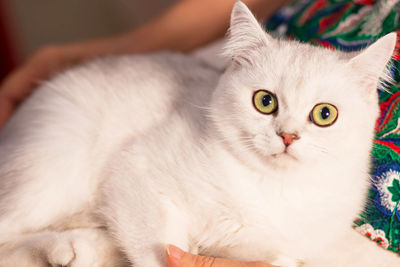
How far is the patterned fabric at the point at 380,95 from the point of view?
110cm

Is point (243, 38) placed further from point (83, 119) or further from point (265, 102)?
point (83, 119)

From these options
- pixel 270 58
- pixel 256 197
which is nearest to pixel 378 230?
pixel 256 197

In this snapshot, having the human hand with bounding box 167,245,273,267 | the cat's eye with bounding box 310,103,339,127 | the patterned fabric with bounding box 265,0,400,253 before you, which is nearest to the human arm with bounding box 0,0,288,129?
the patterned fabric with bounding box 265,0,400,253

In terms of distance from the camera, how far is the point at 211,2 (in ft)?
6.48

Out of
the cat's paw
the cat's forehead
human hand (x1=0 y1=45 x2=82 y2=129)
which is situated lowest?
the cat's paw

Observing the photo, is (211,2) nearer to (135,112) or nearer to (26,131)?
(135,112)

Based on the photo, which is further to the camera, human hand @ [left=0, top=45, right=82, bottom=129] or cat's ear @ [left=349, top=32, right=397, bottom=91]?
human hand @ [left=0, top=45, right=82, bottom=129]

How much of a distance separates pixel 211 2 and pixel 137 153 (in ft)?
3.68

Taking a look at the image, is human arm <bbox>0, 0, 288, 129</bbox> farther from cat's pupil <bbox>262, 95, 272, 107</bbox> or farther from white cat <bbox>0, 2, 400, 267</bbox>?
cat's pupil <bbox>262, 95, 272, 107</bbox>

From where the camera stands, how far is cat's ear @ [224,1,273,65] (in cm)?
108

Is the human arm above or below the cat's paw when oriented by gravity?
above

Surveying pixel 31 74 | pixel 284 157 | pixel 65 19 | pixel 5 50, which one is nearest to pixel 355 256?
pixel 284 157

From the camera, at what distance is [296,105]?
97 centimetres

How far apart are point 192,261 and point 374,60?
0.70 meters
